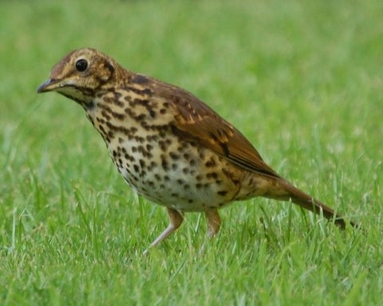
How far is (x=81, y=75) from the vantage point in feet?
18.5

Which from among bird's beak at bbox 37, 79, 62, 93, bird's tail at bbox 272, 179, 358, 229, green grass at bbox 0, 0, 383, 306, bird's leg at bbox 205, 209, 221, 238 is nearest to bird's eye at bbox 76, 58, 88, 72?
bird's beak at bbox 37, 79, 62, 93

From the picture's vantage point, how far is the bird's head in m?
5.56

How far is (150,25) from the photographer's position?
46.2 ft

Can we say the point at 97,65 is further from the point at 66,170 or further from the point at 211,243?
the point at 66,170

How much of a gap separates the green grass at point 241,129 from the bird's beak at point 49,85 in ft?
2.66

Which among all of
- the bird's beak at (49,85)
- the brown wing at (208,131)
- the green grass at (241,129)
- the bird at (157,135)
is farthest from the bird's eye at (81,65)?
the green grass at (241,129)

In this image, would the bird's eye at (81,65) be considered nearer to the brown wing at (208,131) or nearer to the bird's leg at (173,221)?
the brown wing at (208,131)

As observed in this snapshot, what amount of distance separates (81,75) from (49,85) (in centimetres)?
20

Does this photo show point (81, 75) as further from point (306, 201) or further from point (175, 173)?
point (306, 201)

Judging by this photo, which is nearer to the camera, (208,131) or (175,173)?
(175,173)

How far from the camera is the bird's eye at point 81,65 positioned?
5.62m

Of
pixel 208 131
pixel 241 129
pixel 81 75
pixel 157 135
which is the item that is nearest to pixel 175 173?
pixel 157 135

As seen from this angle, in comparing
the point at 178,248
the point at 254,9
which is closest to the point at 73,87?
the point at 178,248

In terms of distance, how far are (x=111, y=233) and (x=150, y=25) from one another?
8202 millimetres
